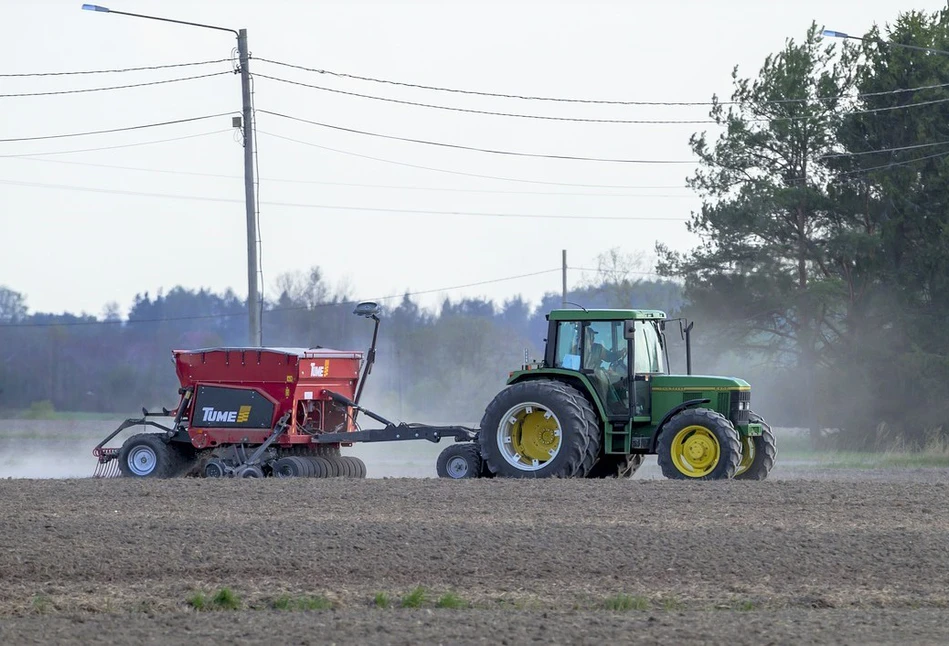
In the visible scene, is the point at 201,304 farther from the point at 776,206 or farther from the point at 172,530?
the point at 172,530

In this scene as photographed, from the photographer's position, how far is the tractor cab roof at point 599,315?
1639cm

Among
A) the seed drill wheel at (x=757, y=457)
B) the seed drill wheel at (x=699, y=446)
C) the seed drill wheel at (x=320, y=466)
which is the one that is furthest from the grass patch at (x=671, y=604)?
the seed drill wheel at (x=320, y=466)

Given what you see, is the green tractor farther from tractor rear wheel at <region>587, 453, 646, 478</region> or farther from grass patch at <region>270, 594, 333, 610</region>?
grass patch at <region>270, 594, 333, 610</region>

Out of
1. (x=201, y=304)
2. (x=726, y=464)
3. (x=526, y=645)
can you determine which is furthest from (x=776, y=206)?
(x=201, y=304)

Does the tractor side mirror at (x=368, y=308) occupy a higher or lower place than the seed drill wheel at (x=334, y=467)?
higher

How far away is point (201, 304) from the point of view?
61938 mm

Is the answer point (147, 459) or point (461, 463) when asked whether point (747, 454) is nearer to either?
point (461, 463)

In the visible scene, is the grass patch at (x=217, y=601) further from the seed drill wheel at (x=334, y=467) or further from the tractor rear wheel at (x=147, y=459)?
the tractor rear wheel at (x=147, y=459)

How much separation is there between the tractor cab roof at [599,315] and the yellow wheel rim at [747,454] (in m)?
2.10

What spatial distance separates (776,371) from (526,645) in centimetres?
2904

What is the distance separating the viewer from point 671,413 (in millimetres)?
16141

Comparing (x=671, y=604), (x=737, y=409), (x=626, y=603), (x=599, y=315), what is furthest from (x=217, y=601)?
(x=737, y=409)

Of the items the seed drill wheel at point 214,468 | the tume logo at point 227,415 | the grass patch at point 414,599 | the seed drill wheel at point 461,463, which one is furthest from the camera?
the tume logo at point 227,415

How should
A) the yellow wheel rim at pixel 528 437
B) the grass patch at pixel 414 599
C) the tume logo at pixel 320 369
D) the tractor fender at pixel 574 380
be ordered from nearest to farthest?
1. the grass patch at pixel 414 599
2. the tractor fender at pixel 574 380
3. the yellow wheel rim at pixel 528 437
4. the tume logo at pixel 320 369
